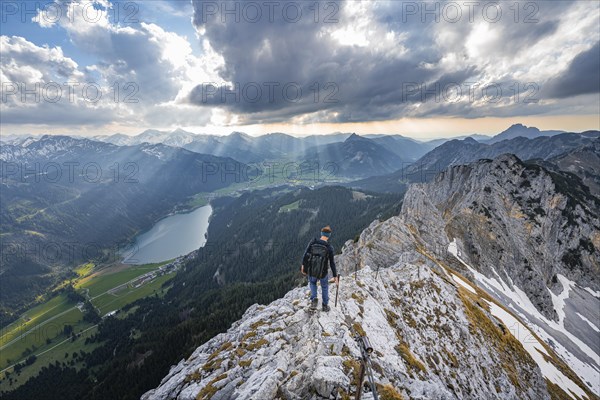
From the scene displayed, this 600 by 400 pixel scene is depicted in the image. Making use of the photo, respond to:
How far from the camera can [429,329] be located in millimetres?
26125

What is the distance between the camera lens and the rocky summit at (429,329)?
1488 centimetres

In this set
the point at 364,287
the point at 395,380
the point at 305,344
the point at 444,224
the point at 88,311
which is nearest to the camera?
the point at 395,380

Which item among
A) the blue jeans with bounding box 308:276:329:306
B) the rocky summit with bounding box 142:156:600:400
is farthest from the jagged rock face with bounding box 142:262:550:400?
the blue jeans with bounding box 308:276:329:306

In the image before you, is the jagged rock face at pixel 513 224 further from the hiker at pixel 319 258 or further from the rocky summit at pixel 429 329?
the hiker at pixel 319 258

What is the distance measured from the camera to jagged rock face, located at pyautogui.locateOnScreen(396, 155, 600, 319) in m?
73.6

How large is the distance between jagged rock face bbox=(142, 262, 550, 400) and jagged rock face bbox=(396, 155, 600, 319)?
34308 millimetres

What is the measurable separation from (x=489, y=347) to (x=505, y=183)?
93.9 meters

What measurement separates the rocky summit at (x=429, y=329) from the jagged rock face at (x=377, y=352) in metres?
0.10

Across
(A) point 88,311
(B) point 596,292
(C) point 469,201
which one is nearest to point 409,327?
(C) point 469,201

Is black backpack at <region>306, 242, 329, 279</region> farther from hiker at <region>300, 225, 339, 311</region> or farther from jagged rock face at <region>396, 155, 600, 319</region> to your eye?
jagged rock face at <region>396, 155, 600, 319</region>

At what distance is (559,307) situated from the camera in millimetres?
77625

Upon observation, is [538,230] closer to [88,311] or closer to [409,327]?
[409,327]

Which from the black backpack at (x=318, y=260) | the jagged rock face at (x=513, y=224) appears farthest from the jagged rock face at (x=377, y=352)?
the jagged rock face at (x=513, y=224)

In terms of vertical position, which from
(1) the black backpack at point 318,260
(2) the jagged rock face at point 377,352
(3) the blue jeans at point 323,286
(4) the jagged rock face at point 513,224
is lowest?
(4) the jagged rock face at point 513,224
